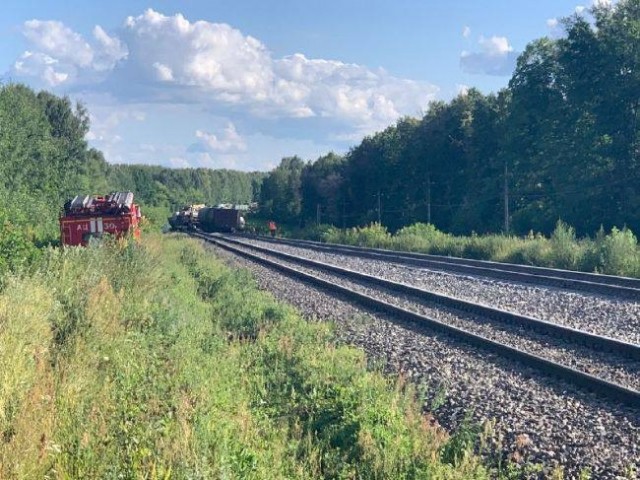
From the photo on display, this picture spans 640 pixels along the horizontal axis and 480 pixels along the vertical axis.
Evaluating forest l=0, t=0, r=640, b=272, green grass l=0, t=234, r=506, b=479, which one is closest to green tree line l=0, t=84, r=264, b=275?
forest l=0, t=0, r=640, b=272

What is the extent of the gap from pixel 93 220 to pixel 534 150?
110 feet

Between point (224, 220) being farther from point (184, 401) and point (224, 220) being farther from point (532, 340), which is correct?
point (184, 401)

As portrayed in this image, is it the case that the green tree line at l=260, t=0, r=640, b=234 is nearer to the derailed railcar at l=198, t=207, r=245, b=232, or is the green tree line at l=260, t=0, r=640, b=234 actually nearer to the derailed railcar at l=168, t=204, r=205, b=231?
the derailed railcar at l=198, t=207, r=245, b=232

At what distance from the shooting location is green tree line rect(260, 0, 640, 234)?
41.7 meters

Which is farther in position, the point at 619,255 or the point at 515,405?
the point at 619,255

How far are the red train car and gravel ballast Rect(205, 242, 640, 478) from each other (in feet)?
47.2

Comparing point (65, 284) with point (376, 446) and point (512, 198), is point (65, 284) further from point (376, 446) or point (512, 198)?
point (512, 198)

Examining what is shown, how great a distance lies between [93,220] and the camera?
2486 centimetres

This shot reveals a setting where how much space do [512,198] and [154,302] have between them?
146ft

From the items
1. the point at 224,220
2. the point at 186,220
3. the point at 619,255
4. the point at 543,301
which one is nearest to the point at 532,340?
the point at 543,301

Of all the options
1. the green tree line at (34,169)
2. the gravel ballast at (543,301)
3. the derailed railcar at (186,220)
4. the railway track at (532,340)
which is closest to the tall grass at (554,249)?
the gravel ballast at (543,301)

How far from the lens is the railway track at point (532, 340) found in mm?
8781

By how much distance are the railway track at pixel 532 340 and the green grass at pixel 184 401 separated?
2.09 metres

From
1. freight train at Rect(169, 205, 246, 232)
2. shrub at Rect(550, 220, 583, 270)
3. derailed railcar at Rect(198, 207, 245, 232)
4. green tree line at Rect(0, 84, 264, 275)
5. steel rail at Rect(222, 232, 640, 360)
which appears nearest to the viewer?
steel rail at Rect(222, 232, 640, 360)
